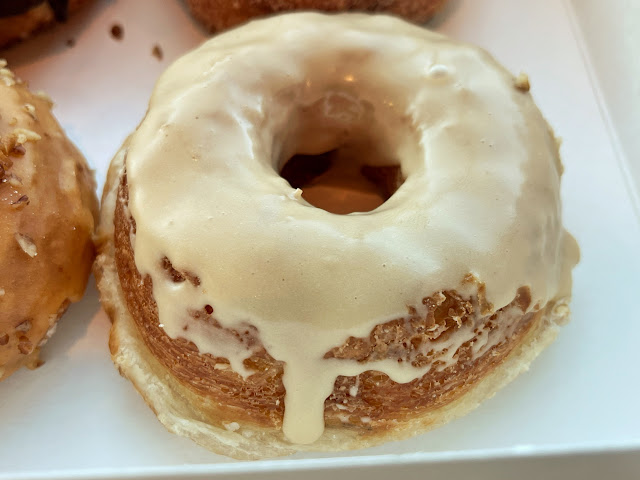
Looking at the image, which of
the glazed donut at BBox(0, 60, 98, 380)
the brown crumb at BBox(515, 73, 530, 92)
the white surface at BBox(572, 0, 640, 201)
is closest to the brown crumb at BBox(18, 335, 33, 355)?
the glazed donut at BBox(0, 60, 98, 380)

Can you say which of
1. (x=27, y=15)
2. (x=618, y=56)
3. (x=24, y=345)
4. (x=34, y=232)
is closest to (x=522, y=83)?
(x=618, y=56)

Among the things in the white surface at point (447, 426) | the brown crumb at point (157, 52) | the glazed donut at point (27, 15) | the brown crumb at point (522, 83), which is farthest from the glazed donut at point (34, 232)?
the brown crumb at point (522, 83)

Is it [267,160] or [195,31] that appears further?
[195,31]

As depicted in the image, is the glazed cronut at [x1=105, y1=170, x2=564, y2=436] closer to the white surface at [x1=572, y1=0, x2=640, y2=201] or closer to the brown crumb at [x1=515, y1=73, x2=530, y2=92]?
the brown crumb at [x1=515, y1=73, x2=530, y2=92]

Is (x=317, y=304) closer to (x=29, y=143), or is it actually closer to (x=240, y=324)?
(x=240, y=324)

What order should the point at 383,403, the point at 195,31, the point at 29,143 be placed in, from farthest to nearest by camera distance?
the point at 195,31
the point at 29,143
the point at 383,403

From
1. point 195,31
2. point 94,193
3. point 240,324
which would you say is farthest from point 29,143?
point 195,31
